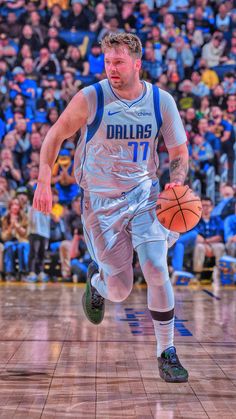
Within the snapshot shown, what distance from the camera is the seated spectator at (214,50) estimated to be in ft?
45.6

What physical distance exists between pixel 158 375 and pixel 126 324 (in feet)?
8.55

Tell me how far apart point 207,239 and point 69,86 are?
3.45m

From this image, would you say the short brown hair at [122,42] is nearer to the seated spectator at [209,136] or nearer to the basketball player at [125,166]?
the basketball player at [125,166]

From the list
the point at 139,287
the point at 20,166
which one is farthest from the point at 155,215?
the point at 20,166

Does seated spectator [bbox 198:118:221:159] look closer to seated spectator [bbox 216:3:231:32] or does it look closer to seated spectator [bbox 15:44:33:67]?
seated spectator [bbox 216:3:231:32]

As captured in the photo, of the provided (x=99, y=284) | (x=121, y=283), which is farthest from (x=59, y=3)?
(x=121, y=283)

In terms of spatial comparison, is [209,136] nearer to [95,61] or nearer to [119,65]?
[95,61]

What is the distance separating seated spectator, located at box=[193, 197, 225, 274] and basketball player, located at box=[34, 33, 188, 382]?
7111mm

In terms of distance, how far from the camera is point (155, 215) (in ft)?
15.5

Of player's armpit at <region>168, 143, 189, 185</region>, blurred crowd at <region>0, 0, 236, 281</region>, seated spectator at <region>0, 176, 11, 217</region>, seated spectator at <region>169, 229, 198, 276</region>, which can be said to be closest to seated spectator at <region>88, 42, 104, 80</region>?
blurred crowd at <region>0, 0, 236, 281</region>

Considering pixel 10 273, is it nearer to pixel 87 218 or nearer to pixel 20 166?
pixel 20 166

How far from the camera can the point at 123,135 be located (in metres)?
4.71

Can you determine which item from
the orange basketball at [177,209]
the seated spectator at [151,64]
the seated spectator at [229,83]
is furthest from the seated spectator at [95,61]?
the orange basketball at [177,209]

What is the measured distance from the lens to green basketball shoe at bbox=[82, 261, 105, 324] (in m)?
5.51
